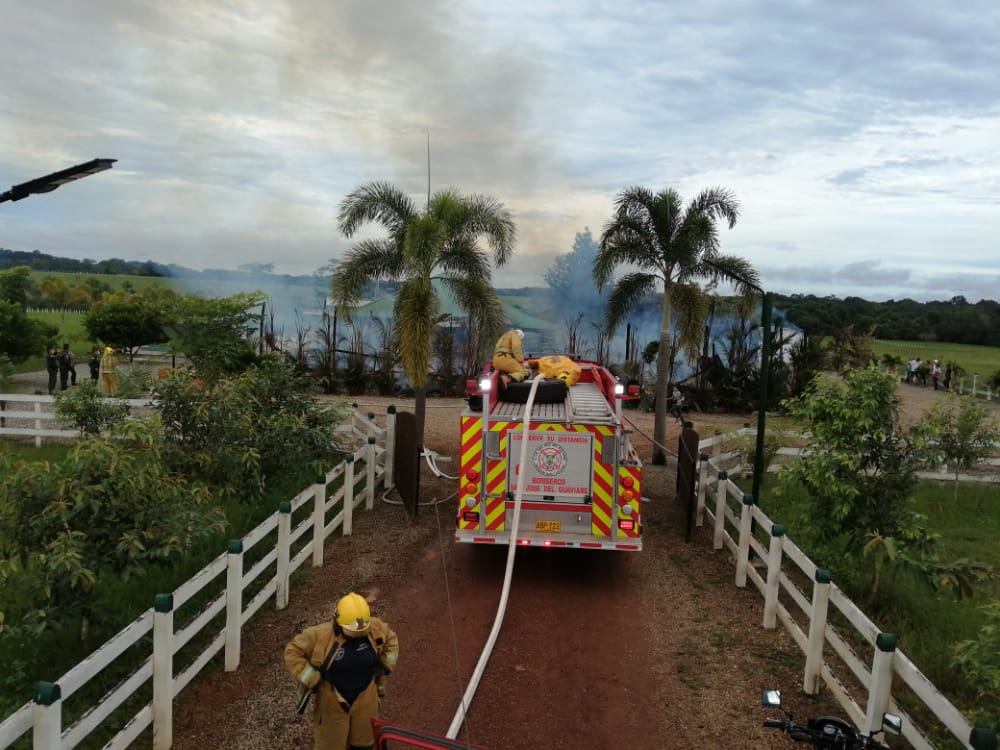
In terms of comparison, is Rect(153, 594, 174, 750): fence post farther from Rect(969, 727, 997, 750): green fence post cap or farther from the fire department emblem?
Rect(969, 727, 997, 750): green fence post cap

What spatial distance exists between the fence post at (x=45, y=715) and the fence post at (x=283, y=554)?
3571mm

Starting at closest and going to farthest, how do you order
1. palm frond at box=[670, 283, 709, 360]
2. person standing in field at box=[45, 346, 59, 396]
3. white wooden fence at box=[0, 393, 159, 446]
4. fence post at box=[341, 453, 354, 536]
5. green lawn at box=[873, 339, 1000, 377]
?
fence post at box=[341, 453, 354, 536]
palm frond at box=[670, 283, 709, 360]
white wooden fence at box=[0, 393, 159, 446]
person standing in field at box=[45, 346, 59, 396]
green lawn at box=[873, 339, 1000, 377]

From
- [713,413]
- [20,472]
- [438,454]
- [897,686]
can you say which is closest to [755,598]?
[897,686]

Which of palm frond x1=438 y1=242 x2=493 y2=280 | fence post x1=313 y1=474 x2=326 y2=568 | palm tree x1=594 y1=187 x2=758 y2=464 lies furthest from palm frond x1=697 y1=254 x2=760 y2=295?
fence post x1=313 y1=474 x2=326 y2=568

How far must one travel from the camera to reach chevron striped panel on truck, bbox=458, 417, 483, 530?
8391 millimetres

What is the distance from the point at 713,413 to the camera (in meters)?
25.0

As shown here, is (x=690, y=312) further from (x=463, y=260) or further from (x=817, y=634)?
(x=817, y=634)

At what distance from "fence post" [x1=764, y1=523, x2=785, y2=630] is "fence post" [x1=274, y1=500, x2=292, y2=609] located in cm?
492

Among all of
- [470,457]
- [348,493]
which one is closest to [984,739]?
[470,457]

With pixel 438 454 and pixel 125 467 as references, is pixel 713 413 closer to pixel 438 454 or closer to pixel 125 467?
pixel 438 454

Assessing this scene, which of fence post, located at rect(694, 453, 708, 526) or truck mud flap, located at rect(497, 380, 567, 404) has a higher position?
truck mud flap, located at rect(497, 380, 567, 404)

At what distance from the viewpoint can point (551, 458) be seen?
8312 mm

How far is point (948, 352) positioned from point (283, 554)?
5708 centimetres

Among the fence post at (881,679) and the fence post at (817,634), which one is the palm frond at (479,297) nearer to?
the fence post at (817,634)
